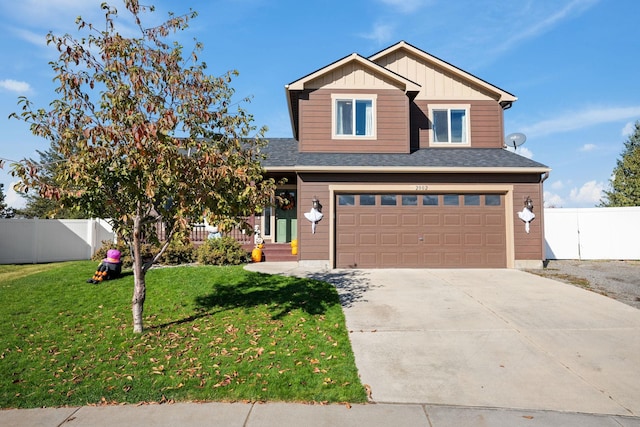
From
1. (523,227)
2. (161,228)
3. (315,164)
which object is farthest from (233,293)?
(523,227)

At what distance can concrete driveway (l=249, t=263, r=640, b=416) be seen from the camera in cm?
419

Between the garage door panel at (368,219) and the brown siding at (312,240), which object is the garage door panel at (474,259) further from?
the brown siding at (312,240)

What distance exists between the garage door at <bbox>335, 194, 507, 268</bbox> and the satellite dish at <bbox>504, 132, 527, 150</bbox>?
4920mm

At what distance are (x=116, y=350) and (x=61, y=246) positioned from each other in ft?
41.2

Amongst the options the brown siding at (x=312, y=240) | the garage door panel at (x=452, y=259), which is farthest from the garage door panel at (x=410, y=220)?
the brown siding at (x=312, y=240)

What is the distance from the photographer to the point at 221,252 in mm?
12609

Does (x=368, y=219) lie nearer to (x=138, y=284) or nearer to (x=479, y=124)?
(x=479, y=124)

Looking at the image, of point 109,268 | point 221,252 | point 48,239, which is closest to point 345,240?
point 221,252

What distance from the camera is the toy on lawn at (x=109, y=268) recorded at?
9523mm

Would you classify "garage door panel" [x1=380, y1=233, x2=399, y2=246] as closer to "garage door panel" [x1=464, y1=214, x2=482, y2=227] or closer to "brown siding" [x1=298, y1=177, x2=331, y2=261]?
"brown siding" [x1=298, y1=177, x2=331, y2=261]

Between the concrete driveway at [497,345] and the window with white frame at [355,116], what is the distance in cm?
649

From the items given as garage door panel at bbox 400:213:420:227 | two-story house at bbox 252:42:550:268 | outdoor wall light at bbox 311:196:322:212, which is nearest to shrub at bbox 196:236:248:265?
two-story house at bbox 252:42:550:268

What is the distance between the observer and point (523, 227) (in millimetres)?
12453

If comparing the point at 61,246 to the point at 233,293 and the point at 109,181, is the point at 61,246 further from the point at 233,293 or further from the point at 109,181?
the point at 109,181
